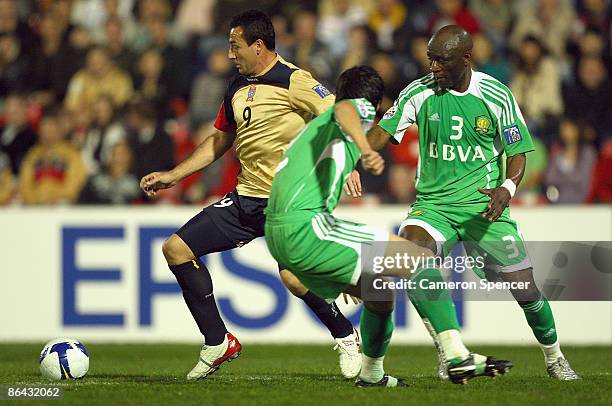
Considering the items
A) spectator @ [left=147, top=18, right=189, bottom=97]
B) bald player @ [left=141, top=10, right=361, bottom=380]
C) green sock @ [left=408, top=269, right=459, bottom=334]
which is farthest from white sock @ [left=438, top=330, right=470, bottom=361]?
spectator @ [left=147, top=18, right=189, bottom=97]

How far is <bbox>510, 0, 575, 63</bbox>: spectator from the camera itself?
1579 cm

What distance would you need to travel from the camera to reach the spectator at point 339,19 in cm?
1611

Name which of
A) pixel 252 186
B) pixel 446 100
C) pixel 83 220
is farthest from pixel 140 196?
pixel 446 100

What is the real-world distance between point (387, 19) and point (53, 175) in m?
5.33

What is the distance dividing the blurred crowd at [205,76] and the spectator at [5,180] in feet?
0.06

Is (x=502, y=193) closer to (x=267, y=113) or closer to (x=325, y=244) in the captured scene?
(x=325, y=244)

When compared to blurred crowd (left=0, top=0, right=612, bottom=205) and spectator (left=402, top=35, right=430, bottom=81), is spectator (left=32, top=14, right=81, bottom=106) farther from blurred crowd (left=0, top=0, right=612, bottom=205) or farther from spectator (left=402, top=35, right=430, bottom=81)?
spectator (left=402, top=35, right=430, bottom=81)

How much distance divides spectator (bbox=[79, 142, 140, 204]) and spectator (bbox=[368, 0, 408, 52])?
4.18 meters

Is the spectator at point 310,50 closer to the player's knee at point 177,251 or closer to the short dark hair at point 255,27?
the short dark hair at point 255,27

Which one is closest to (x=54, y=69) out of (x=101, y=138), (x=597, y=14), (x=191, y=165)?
(x=101, y=138)

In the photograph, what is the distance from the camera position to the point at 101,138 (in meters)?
15.0

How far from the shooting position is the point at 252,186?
8633 mm

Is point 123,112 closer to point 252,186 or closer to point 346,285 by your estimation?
point 252,186

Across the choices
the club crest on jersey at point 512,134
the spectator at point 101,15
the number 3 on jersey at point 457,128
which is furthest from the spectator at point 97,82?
the club crest on jersey at point 512,134
